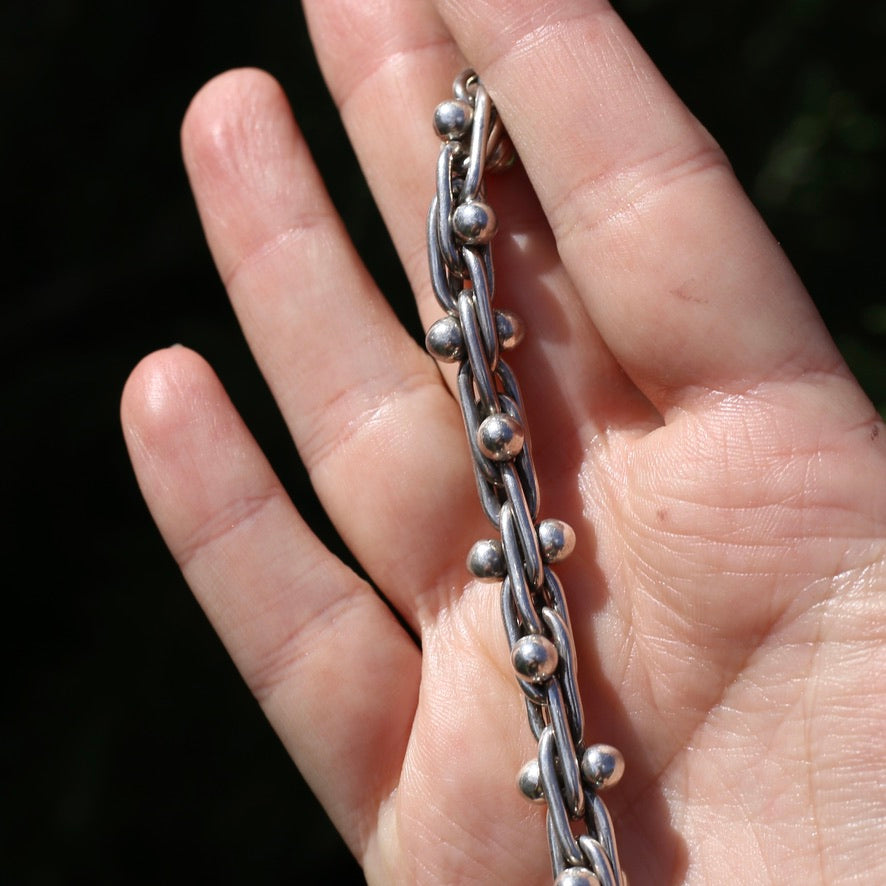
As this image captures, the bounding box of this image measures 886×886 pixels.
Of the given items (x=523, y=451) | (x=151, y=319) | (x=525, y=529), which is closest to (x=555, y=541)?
(x=525, y=529)

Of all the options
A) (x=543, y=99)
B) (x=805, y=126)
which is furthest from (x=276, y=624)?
(x=805, y=126)

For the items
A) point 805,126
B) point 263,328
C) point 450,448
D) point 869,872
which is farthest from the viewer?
point 805,126

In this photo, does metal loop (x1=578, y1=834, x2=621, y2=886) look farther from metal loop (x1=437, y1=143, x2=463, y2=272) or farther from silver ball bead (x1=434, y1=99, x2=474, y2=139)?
silver ball bead (x1=434, y1=99, x2=474, y2=139)

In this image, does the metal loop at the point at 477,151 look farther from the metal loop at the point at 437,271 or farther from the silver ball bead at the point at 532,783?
the silver ball bead at the point at 532,783

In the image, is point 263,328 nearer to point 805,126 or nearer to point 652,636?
point 652,636

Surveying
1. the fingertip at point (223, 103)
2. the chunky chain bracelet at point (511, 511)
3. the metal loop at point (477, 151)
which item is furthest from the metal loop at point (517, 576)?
the fingertip at point (223, 103)

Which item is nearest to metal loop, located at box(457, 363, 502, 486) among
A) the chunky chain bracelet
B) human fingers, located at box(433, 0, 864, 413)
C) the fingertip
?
the chunky chain bracelet
